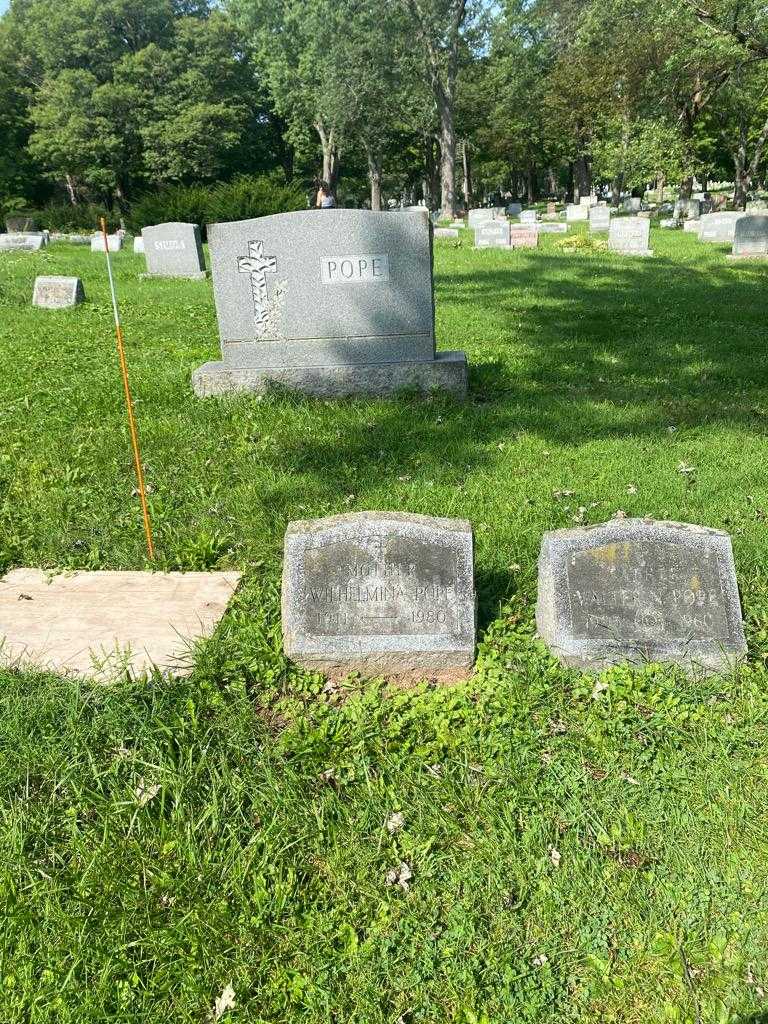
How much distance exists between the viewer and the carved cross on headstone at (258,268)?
21.2ft

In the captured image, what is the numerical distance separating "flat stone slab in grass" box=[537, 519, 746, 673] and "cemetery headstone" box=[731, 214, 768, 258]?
15.9 metres

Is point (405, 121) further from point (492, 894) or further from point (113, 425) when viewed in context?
point (492, 894)

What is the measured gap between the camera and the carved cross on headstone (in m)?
6.47

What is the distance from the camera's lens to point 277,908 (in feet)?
7.45

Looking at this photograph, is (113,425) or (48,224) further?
(48,224)

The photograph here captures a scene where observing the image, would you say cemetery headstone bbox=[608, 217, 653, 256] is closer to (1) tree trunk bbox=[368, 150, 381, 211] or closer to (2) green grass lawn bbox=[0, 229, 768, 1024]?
(2) green grass lawn bbox=[0, 229, 768, 1024]

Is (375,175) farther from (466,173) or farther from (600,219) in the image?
(600,219)

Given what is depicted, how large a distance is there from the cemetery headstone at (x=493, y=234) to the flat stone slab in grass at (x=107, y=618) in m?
18.2

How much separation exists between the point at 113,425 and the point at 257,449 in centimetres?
141

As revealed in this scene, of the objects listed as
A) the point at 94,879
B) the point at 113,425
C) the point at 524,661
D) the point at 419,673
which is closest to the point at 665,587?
the point at 524,661

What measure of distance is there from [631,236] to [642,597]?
1632 cm

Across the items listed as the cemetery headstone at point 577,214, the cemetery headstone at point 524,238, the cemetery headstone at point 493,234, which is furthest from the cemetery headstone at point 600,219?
the cemetery headstone at point 493,234

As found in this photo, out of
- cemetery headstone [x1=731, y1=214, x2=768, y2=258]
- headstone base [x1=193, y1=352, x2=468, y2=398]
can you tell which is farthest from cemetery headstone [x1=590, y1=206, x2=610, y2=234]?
headstone base [x1=193, y1=352, x2=468, y2=398]

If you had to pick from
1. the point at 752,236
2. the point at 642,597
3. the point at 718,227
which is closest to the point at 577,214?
the point at 718,227
